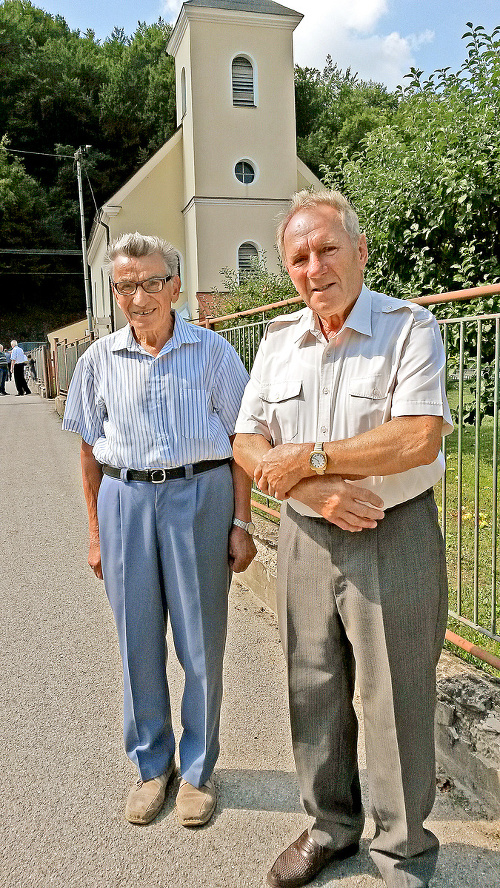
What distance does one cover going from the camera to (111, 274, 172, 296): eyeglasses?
8.61 feet

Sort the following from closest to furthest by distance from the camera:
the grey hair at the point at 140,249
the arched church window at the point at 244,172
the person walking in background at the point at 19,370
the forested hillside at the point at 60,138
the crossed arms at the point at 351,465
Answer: the crossed arms at the point at 351,465 → the grey hair at the point at 140,249 → the person walking in background at the point at 19,370 → the arched church window at the point at 244,172 → the forested hillside at the point at 60,138

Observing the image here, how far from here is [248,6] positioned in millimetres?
26359

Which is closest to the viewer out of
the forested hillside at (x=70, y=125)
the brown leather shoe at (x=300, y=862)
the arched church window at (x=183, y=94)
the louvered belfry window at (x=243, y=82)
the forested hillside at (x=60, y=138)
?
the brown leather shoe at (x=300, y=862)

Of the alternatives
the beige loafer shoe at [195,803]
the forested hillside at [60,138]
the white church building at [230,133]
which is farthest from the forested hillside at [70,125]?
the beige loafer shoe at [195,803]

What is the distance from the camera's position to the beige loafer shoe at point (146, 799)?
2691 millimetres

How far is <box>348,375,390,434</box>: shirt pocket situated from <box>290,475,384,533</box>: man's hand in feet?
0.54

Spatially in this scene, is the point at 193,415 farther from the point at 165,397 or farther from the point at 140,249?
the point at 140,249

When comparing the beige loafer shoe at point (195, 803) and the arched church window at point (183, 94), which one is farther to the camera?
the arched church window at point (183, 94)

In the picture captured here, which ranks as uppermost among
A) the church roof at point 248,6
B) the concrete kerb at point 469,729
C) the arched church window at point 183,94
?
the church roof at point 248,6

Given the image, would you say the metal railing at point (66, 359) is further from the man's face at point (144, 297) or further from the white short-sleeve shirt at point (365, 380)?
→ the white short-sleeve shirt at point (365, 380)

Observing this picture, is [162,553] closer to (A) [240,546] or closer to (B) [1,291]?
(A) [240,546]

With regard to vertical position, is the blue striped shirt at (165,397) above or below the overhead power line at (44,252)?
below

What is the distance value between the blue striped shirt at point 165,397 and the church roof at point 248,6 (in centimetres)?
2702

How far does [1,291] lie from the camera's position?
159 ft
